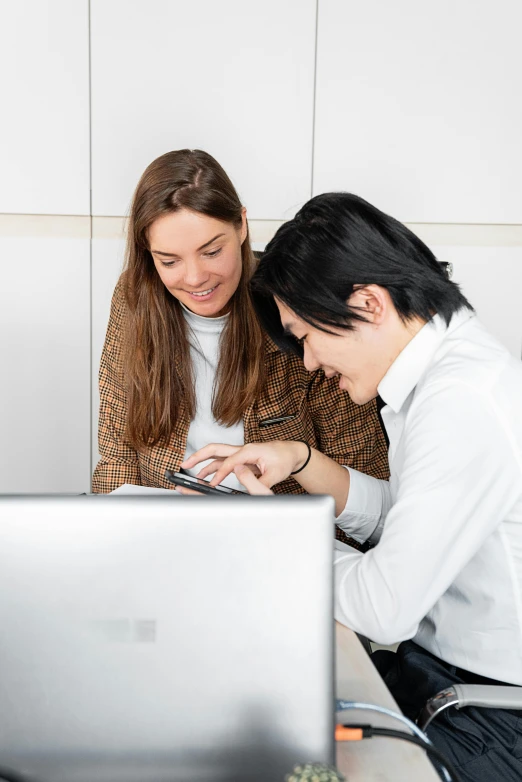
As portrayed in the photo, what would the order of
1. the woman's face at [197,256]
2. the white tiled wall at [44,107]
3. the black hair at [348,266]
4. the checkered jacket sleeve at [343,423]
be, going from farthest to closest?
the white tiled wall at [44,107], the checkered jacket sleeve at [343,423], the woman's face at [197,256], the black hair at [348,266]

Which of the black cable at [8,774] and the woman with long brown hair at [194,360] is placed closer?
the black cable at [8,774]

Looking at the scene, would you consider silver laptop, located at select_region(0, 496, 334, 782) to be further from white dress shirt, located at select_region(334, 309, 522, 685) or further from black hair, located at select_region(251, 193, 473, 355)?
black hair, located at select_region(251, 193, 473, 355)

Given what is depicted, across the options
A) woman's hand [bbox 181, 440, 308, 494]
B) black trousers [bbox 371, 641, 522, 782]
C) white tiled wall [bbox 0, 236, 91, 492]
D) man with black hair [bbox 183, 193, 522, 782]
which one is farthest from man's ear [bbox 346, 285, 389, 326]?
white tiled wall [bbox 0, 236, 91, 492]

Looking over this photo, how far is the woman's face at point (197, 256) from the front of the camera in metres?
1.64

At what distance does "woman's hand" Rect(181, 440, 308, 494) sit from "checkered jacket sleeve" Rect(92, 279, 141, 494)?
49cm

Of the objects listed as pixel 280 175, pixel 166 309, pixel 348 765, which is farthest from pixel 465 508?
pixel 280 175

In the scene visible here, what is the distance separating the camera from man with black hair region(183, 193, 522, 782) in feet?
3.24

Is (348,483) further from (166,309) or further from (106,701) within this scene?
(106,701)


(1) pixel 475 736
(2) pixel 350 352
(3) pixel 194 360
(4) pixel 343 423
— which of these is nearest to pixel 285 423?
(4) pixel 343 423

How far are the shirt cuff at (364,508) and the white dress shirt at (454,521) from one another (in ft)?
0.95

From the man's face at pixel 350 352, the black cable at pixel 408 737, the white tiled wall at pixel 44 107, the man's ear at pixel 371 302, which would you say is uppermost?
the white tiled wall at pixel 44 107

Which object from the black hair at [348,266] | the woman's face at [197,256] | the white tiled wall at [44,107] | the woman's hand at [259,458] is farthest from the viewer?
the white tiled wall at [44,107]

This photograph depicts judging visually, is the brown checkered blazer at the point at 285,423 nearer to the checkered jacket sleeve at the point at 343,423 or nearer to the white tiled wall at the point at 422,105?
the checkered jacket sleeve at the point at 343,423

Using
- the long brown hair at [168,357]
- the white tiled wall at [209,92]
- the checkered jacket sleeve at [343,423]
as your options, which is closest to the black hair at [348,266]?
the long brown hair at [168,357]
